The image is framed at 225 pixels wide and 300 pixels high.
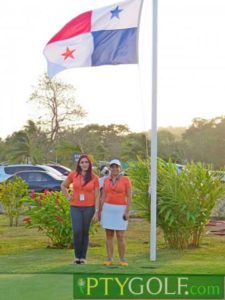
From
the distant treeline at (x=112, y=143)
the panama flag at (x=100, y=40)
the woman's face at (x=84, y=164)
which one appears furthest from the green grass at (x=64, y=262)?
the distant treeline at (x=112, y=143)

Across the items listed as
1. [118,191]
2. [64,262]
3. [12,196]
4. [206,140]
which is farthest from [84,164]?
[206,140]

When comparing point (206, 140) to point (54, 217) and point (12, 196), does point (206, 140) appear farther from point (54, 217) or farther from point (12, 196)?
point (54, 217)

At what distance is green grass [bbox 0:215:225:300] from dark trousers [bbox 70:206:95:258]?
325mm

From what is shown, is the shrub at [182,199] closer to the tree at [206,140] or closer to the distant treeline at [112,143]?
the distant treeline at [112,143]

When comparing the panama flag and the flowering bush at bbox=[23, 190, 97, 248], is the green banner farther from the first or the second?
the flowering bush at bbox=[23, 190, 97, 248]

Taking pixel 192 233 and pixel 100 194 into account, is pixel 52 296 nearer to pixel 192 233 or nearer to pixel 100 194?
pixel 100 194

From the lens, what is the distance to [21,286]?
7051 mm

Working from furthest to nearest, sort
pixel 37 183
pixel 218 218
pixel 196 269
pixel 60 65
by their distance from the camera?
pixel 37 183
pixel 218 218
pixel 60 65
pixel 196 269

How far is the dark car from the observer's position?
1006 inches

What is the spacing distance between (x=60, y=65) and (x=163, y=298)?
249 inches

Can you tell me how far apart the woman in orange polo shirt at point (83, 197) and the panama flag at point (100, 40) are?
75.1 inches

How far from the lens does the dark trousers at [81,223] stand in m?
9.62

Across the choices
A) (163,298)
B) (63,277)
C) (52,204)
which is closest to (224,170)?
(52,204)

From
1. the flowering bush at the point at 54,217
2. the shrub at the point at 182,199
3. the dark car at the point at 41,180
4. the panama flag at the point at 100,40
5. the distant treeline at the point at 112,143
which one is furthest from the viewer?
the distant treeline at the point at 112,143
